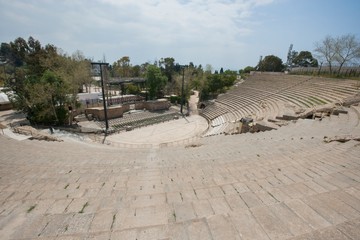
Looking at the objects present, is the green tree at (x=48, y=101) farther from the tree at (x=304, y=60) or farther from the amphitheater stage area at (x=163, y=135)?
the tree at (x=304, y=60)

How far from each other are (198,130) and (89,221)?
21.5m

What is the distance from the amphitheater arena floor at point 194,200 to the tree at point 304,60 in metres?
67.7

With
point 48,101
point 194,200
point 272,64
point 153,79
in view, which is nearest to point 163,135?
point 48,101

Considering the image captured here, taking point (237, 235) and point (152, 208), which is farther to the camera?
point (152, 208)

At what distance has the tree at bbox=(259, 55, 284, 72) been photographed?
2157 inches

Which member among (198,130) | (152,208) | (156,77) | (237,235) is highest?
(156,77)

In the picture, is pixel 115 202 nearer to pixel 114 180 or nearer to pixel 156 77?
pixel 114 180

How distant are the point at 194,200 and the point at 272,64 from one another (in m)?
60.1

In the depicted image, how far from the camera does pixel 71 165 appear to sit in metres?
6.40

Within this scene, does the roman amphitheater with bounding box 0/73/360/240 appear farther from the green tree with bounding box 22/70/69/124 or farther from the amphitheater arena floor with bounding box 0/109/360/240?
the green tree with bounding box 22/70/69/124

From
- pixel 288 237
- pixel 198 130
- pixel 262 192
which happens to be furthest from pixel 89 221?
pixel 198 130

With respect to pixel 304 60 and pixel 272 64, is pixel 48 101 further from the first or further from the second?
pixel 304 60

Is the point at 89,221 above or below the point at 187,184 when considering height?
above

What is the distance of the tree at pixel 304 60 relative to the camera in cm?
6038
